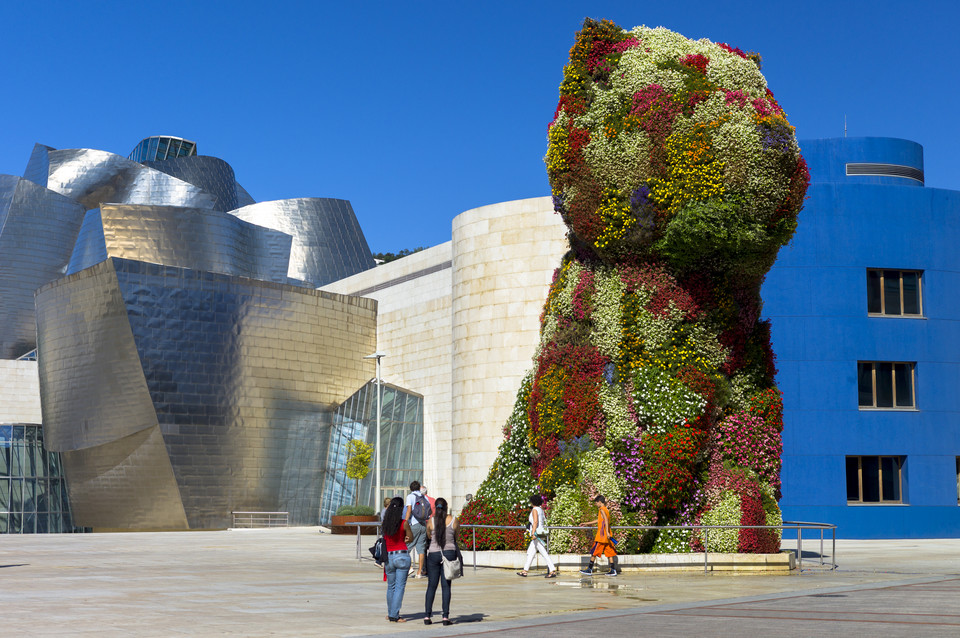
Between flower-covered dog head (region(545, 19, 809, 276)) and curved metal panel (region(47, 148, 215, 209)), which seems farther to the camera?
curved metal panel (region(47, 148, 215, 209))

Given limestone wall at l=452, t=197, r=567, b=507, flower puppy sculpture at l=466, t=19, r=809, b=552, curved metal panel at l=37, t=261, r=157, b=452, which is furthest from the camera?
curved metal panel at l=37, t=261, r=157, b=452

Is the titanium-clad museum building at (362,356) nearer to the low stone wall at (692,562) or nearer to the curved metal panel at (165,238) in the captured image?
the curved metal panel at (165,238)

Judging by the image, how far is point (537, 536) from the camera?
1784 cm

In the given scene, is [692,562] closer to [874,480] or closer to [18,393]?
[874,480]

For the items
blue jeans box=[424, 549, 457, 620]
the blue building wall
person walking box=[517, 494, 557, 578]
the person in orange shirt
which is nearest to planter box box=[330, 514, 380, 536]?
the blue building wall

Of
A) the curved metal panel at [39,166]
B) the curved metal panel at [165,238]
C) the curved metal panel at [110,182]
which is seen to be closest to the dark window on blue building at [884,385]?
the curved metal panel at [165,238]

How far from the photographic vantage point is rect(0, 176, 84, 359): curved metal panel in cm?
6084

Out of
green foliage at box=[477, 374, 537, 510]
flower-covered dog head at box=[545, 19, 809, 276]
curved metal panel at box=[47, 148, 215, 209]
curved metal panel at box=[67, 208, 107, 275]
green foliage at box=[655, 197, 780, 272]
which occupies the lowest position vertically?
green foliage at box=[477, 374, 537, 510]

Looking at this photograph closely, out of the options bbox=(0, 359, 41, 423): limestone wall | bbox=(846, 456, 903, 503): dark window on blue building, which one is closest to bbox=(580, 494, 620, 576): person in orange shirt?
bbox=(846, 456, 903, 503): dark window on blue building

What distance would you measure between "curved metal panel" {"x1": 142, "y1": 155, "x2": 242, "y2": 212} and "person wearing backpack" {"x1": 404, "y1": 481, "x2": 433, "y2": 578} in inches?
2338

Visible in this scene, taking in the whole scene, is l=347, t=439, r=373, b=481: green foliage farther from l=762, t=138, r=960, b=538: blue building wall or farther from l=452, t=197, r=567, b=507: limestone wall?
l=762, t=138, r=960, b=538: blue building wall

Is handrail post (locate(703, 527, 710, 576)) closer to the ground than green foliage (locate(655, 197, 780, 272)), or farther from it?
closer to the ground

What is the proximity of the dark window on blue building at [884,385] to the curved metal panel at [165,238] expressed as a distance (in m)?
35.5

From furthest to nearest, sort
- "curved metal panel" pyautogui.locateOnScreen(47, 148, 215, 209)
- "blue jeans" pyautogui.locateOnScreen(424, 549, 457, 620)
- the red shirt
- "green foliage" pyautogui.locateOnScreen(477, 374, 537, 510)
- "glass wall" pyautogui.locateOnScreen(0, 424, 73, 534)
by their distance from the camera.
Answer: "curved metal panel" pyautogui.locateOnScreen(47, 148, 215, 209)
"glass wall" pyautogui.locateOnScreen(0, 424, 73, 534)
"green foliage" pyautogui.locateOnScreen(477, 374, 537, 510)
the red shirt
"blue jeans" pyautogui.locateOnScreen(424, 549, 457, 620)
